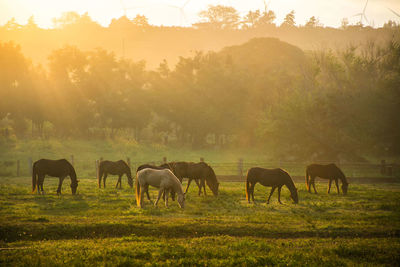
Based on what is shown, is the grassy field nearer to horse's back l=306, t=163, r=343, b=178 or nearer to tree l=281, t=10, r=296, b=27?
horse's back l=306, t=163, r=343, b=178

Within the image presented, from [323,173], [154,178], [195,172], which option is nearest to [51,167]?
[154,178]

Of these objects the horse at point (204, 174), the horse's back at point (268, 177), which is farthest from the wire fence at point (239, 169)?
the horse's back at point (268, 177)

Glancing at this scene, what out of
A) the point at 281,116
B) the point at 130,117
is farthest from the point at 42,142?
the point at 281,116

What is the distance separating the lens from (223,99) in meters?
61.7

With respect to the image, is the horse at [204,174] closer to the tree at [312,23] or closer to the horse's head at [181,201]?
the horse's head at [181,201]

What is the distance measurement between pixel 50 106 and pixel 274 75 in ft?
117

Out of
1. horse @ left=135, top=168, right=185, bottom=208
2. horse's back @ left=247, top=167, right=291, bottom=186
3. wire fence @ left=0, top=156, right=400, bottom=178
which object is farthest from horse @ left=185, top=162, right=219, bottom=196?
wire fence @ left=0, top=156, right=400, bottom=178

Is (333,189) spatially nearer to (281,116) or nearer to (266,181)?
(266,181)

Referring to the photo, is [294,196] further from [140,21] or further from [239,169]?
[140,21]

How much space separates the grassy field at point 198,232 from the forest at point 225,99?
30.6 m

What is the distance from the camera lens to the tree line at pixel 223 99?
159 ft

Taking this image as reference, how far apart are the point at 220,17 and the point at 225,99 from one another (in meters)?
128

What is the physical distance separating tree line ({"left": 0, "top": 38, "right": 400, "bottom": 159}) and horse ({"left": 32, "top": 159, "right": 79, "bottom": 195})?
3325 centimetres

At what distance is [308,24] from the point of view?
17375 cm
